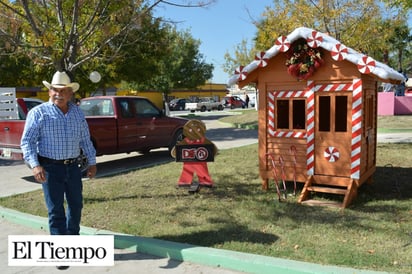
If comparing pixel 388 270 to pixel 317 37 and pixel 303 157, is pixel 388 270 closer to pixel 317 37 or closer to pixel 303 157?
pixel 303 157

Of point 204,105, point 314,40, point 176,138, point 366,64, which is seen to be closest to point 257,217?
point 366,64

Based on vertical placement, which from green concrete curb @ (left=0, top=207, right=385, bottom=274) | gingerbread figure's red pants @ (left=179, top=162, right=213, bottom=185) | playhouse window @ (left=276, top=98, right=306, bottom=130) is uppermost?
playhouse window @ (left=276, top=98, right=306, bottom=130)

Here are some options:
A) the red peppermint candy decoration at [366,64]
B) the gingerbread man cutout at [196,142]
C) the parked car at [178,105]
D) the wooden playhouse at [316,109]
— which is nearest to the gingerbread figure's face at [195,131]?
the gingerbread man cutout at [196,142]

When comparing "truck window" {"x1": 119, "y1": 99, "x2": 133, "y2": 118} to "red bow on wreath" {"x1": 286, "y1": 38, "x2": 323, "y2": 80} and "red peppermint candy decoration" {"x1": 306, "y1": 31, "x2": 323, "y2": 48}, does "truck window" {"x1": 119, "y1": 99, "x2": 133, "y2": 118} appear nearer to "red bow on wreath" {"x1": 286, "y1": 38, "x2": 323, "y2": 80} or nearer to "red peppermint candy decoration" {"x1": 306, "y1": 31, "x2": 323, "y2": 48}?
"red bow on wreath" {"x1": 286, "y1": 38, "x2": 323, "y2": 80}

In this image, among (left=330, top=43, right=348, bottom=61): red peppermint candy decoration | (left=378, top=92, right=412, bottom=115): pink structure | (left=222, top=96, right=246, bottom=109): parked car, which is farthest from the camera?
(left=222, top=96, right=246, bottom=109): parked car

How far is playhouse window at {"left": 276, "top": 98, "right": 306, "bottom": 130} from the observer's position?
22.5 feet

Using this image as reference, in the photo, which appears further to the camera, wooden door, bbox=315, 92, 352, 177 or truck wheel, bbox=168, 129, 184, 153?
truck wheel, bbox=168, 129, 184, 153

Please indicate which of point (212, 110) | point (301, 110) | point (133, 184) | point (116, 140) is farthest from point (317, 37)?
point (212, 110)

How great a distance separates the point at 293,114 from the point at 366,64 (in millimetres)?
1556

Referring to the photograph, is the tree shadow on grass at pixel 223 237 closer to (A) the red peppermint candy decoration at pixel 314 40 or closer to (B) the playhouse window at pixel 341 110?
(B) the playhouse window at pixel 341 110

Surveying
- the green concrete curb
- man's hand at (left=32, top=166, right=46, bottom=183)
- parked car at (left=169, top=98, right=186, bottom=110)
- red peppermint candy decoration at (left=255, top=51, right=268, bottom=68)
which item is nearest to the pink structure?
red peppermint candy decoration at (left=255, top=51, right=268, bottom=68)

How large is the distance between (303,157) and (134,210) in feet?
9.24

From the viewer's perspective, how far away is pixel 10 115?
1001cm

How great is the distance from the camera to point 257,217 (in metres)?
5.52
